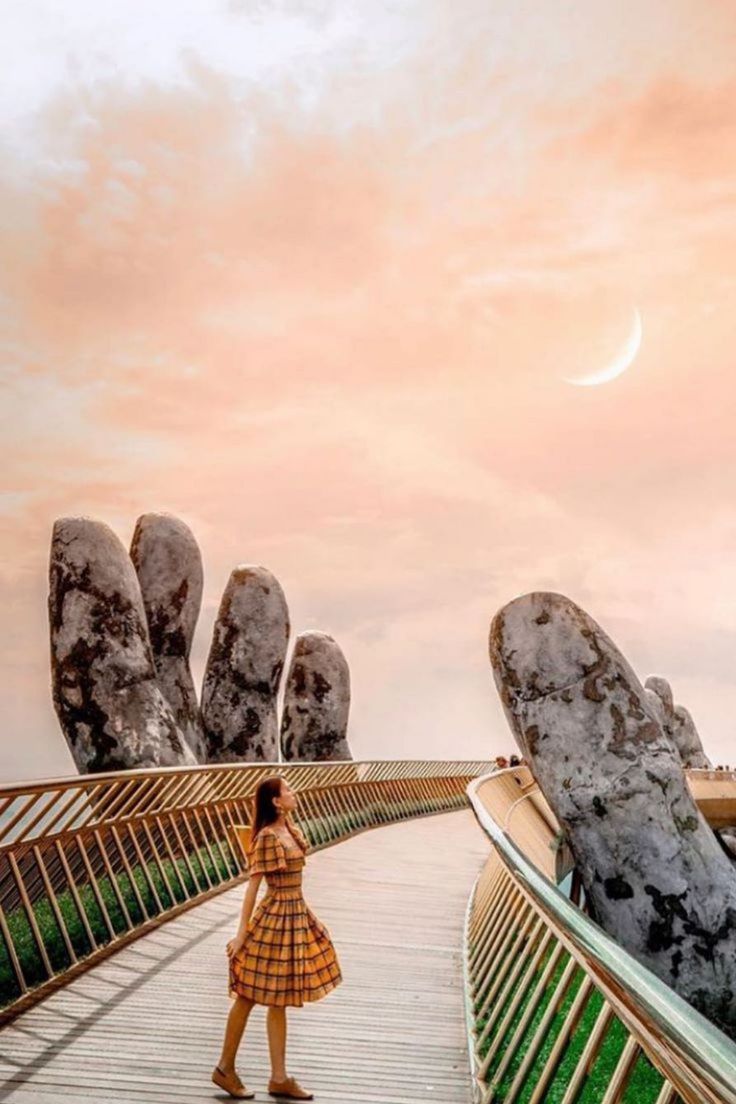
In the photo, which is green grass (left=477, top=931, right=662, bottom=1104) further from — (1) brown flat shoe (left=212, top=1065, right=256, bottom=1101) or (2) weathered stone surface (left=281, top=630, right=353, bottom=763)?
(2) weathered stone surface (left=281, top=630, right=353, bottom=763)

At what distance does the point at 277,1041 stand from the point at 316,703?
73.3 ft

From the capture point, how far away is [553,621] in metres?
12.8

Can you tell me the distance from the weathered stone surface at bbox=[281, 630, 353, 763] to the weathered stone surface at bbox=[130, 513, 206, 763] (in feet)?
17.6

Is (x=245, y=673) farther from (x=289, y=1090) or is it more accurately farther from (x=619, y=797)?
(x=289, y=1090)

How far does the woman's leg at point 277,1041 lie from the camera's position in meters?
5.02

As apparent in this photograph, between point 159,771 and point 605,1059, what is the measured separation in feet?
14.5

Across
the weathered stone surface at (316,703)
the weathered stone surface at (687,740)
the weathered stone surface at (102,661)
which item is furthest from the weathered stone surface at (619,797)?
the weathered stone surface at (687,740)

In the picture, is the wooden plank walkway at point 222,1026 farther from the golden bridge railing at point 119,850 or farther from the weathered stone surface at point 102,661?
the weathered stone surface at point 102,661

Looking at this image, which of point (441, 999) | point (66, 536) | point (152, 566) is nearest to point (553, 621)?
point (441, 999)

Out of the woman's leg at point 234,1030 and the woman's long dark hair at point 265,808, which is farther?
the woman's long dark hair at point 265,808

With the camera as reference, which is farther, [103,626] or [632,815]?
[103,626]

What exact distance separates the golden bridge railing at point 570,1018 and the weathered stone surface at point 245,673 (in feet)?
41.8

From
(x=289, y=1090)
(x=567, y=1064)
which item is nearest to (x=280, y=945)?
(x=289, y=1090)

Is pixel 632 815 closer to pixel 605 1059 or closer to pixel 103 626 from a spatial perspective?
pixel 605 1059
